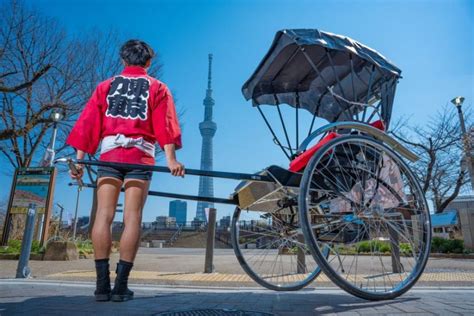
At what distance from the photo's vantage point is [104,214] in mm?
1939

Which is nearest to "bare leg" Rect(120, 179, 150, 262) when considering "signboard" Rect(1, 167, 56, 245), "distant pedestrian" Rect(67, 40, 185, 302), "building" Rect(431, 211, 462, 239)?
"distant pedestrian" Rect(67, 40, 185, 302)

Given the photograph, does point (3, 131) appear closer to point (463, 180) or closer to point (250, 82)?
point (250, 82)

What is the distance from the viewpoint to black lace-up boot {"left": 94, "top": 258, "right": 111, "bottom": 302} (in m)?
1.86

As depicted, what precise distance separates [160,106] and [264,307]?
1466mm

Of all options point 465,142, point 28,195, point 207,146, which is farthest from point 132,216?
point 207,146

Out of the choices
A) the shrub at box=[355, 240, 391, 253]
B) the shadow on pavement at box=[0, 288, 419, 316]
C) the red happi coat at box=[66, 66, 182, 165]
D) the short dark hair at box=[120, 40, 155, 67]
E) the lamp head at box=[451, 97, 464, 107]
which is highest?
the lamp head at box=[451, 97, 464, 107]

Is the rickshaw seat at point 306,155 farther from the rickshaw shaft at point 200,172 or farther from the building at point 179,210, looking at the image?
the building at point 179,210

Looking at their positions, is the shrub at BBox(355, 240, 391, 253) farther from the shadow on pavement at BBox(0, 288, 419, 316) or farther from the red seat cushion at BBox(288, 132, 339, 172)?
the red seat cushion at BBox(288, 132, 339, 172)

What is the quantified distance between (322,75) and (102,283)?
2923 mm

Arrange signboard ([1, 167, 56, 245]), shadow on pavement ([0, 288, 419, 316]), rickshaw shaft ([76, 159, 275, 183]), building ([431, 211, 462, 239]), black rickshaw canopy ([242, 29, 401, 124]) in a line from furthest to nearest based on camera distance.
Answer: building ([431, 211, 462, 239]) < signboard ([1, 167, 56, 245]) < black rickshaw canopy ([242, 29, 401, 124]) < rickshaw shaft ([76, 159, 275, 183]) < shadow on pavement ([0, 288, 419, 316])

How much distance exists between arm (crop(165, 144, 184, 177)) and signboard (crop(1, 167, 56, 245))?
9.10 metres

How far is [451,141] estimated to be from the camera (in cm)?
1359

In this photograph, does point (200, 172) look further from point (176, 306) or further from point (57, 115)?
point (57, 115)

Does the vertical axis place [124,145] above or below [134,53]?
below
